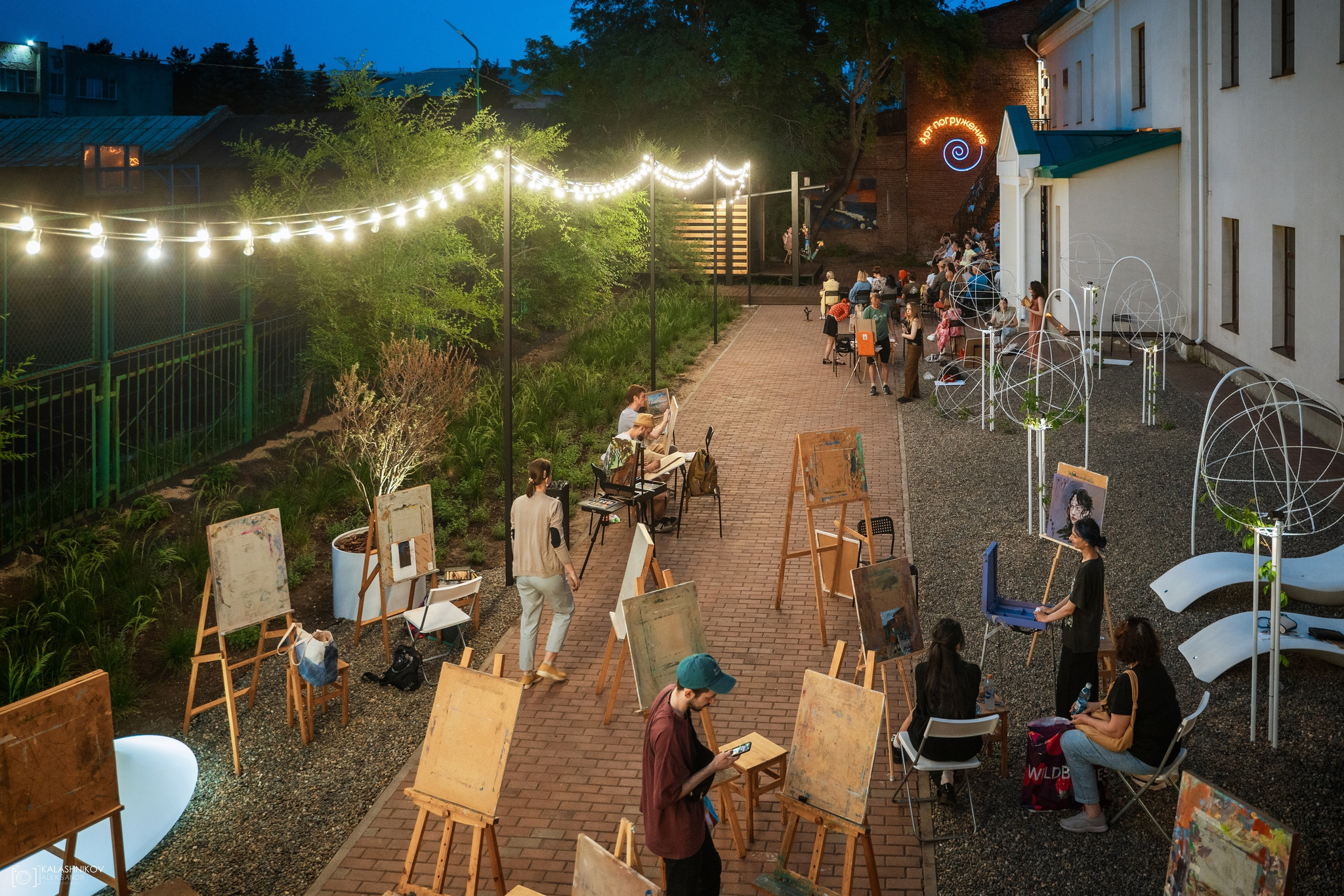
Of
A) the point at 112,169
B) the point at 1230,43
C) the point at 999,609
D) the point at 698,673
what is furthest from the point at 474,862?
the point at 112,169

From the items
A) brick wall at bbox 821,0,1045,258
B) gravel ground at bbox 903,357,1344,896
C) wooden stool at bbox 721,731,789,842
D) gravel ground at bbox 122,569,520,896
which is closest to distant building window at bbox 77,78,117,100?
brick wall at bbox 821,0,1045,258

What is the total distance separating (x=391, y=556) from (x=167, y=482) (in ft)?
15.2

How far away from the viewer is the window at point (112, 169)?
35241 mm

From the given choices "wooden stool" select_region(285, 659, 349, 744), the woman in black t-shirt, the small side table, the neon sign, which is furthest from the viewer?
the neon sign

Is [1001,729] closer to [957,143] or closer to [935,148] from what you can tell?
[935,148]

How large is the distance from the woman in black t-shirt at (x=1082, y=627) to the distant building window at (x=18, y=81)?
55556 mm

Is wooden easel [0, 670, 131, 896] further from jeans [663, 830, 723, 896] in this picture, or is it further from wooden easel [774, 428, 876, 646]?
wooden easel [774, 428, 876, 646]

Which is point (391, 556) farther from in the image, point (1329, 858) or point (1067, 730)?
point (1329, 858)

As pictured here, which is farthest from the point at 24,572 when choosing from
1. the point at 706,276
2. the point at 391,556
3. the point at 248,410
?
the point at 706,276

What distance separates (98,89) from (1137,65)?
4919 centimetres

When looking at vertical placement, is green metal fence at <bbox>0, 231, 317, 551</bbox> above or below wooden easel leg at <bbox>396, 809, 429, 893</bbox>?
above

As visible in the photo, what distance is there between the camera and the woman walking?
59.5ft

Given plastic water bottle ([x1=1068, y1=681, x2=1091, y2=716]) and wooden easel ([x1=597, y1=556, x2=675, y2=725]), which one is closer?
plastic water bottle ([x1=1068, y1=681, x2=1091, y2=716])

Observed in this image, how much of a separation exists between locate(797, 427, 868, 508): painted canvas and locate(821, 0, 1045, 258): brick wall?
106ft
